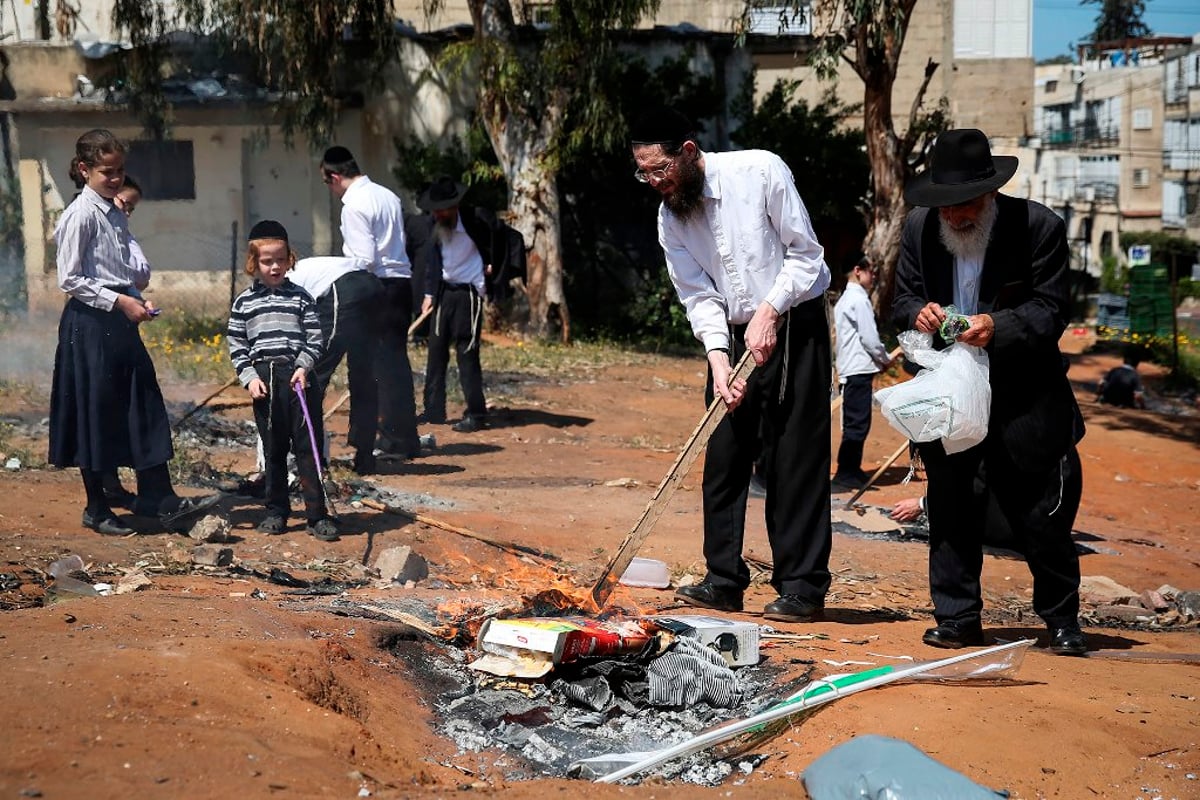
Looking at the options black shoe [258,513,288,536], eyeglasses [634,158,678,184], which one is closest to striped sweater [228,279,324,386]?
black shoe [258,513,288,536]

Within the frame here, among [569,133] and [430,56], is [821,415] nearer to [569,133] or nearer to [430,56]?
[569,133]

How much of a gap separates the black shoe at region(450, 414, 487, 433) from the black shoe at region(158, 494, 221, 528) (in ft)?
12.5

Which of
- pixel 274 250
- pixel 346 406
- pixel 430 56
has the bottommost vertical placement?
pixel 346 406

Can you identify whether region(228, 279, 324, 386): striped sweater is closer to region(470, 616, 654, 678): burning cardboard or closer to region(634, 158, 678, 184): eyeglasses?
region(634, 158, 678, 184): eyeglasses

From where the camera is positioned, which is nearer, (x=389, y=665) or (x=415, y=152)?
(x=389, y=665)

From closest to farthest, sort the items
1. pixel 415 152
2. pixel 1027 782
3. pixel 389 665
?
pixel 1027 782 < pixel 389 665 < pixel 415 152

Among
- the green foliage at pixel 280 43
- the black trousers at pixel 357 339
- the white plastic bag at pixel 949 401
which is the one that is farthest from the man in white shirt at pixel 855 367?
the green foliage at pixel 280 43

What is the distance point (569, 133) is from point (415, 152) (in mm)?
3247

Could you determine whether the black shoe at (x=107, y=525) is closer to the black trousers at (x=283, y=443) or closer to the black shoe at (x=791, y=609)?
the black trousers at (x=283, y=443)

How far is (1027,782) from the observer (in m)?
3.73

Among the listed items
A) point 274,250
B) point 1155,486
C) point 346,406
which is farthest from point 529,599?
point 1155,486

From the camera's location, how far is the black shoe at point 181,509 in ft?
23.3

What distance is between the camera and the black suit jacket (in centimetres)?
499

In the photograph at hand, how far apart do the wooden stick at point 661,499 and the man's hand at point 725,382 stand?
0.03 m
